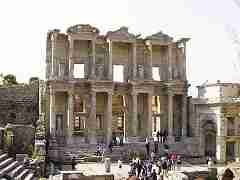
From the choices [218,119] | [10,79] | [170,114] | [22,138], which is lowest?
[22,138]

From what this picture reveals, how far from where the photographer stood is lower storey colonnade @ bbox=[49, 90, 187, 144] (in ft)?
128

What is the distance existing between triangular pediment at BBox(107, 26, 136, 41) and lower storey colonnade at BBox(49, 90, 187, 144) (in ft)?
16.0

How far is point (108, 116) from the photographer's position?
39750 millimetres

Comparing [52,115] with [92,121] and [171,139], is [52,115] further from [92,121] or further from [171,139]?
Answer: [171,139]

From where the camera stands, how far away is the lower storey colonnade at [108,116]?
39062 mm

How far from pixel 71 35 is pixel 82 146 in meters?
9.35

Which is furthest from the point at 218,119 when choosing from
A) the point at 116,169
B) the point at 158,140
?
the point at 116,169

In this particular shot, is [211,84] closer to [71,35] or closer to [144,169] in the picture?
[71,35]

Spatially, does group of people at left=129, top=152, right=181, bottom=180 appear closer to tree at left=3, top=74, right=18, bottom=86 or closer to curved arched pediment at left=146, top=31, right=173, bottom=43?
curved arched pediment at left=146, top=31, right=173, bottom=43

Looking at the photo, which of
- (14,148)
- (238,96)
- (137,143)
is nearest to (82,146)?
(137,143)

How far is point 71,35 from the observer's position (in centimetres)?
3919

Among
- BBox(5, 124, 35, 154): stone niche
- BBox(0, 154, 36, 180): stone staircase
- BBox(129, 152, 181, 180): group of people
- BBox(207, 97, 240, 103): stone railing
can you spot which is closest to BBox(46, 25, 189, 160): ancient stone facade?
BBox(207, 97, 240, 103): stone railing

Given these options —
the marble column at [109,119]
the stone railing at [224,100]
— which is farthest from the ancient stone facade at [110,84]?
the stone railing at [224,100]

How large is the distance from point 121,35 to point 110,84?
4569 millimetres
